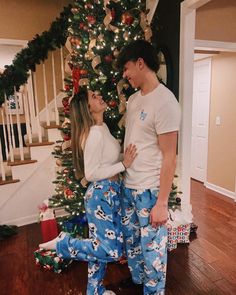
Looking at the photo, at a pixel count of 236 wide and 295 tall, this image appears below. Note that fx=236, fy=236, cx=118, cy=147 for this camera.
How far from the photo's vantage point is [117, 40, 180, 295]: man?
1289mm

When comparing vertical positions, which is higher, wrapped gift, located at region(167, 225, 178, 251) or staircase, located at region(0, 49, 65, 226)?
staircase, located at region(0, 49, 65, 226)

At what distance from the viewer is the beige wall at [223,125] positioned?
3.63 meters

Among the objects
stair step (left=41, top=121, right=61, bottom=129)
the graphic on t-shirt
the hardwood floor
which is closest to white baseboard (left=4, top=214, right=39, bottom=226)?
the hardwood floor

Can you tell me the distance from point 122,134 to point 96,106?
0.58 metres

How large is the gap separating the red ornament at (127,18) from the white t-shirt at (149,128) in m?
0.79

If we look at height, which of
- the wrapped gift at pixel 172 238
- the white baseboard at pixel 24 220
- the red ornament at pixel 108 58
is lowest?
the white baseboard at pixel 24 220

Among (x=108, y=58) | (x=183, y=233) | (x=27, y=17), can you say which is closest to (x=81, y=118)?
(x=108, y=58)

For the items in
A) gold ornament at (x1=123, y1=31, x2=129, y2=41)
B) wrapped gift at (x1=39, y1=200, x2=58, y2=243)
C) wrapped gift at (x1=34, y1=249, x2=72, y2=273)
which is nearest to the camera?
gold ornament at (x1=123, y1=31, x2=129, y2=41)

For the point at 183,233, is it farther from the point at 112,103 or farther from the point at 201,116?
the point at 201,116

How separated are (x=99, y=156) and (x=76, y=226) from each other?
3.76 feet

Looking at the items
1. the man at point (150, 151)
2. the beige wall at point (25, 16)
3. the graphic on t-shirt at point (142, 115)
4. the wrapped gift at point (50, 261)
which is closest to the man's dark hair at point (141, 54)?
the man at point (150, 151)

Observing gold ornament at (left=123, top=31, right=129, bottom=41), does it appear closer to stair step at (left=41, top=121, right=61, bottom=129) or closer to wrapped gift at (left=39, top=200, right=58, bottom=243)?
stair step at (left=41, top=121, right=61, bottom=129)

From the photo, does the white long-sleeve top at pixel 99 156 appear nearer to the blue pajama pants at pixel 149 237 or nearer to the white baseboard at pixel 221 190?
the blue pajama pants at pixel 149 237

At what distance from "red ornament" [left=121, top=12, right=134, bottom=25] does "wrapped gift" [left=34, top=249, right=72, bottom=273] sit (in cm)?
208
